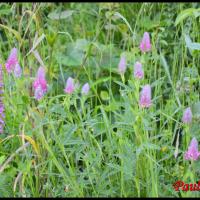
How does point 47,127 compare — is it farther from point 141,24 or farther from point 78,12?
point 78,12

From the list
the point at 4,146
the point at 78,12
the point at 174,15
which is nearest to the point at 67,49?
the point at 78,12

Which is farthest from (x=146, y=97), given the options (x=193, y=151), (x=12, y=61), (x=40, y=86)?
(x=12, y=61)

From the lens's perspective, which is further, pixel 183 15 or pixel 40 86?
pixel 183 15

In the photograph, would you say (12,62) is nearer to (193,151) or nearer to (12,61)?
(12,61)

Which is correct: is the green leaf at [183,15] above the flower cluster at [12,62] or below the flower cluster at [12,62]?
above

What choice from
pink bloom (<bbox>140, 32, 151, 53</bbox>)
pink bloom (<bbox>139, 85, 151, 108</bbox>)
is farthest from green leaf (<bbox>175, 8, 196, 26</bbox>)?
pink bloom (<bbox>139, 85, 151, 108</bbox>)

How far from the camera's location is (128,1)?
263 centimetres

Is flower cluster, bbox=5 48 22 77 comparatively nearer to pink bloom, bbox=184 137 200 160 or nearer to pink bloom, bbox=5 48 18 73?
pink bloom, bbox=5 48 18 73

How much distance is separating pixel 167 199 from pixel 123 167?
14 cm

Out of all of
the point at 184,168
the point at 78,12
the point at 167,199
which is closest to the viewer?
the point at 167,199

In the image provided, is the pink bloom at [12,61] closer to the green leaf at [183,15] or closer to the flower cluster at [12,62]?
the flower cluster at [12,62]

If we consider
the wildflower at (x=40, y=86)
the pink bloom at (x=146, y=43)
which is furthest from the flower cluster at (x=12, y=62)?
the pink bloom at (x=146, y=43)

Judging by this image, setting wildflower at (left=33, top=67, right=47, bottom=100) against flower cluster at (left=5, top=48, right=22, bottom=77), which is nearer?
wildflower at (left=33, top=67, right=47, bottom=100)

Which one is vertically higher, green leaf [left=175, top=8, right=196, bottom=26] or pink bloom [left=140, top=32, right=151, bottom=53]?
green leaf [left=175, top=8, right=196, bottom=26]
